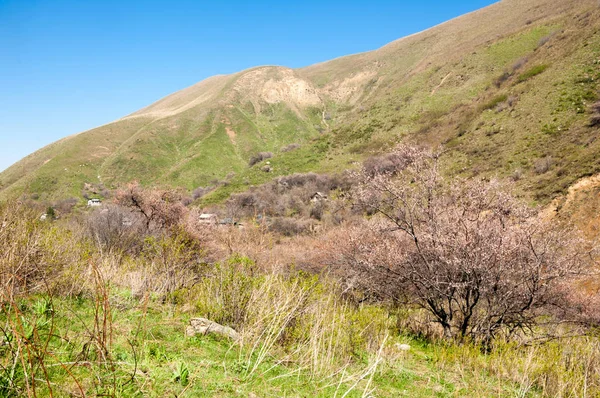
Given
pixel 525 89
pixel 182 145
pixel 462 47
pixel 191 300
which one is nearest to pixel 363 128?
pixel 525 89

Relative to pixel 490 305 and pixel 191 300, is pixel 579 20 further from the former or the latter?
pixel 191 300

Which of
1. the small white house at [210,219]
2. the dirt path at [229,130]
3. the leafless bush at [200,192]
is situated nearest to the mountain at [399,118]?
the dirt path at [229,130]

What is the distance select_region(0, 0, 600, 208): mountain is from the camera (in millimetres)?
28469

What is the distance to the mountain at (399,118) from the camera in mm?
28469

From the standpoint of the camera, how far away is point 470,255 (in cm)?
712

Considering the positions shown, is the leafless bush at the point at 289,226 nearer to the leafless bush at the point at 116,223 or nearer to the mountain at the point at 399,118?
the leafless bush at the point at 116,223

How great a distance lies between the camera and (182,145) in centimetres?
8306

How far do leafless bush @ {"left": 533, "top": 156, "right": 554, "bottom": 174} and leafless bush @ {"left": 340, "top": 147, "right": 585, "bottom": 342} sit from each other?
60.2 feet

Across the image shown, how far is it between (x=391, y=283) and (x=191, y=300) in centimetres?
629

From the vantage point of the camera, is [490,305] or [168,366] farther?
[490,305]

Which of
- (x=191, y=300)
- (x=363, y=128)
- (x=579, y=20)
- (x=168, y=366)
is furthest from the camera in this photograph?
(x=363, y=128)

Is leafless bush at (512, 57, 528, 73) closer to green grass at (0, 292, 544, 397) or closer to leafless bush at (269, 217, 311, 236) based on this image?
leafless bush at (269, 217, 311, 236)

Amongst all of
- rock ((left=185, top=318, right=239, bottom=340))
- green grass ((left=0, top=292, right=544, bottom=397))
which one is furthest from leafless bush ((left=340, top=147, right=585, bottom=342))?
rock ((left=185, top=318, right=239, bottom=340))

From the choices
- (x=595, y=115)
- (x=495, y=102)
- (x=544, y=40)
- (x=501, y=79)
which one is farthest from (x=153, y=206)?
(x=544, y=40)
